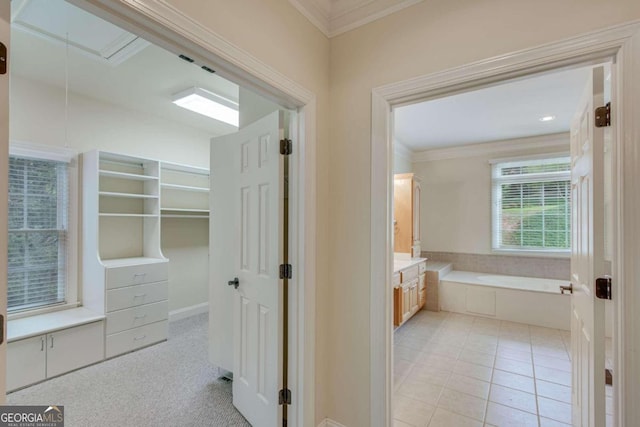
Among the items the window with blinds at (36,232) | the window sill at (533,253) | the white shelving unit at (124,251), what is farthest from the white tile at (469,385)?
the window with blinds at (36,232)

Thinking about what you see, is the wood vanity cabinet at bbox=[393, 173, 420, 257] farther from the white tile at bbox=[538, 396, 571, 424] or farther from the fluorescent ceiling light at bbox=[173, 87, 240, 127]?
the fluorescent ceiling light at bbox=[173, 87, 240, 127]

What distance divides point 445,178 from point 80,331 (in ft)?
18.1

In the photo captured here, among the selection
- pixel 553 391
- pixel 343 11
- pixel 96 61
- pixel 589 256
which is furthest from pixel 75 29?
pixel 553 391

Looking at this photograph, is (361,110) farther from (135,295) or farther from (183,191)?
(183,191)

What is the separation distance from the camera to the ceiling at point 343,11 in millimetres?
1658

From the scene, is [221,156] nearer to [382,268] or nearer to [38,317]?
[382,268]

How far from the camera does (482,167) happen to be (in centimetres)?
504

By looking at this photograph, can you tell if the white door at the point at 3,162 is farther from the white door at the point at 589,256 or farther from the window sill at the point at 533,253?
the window sill at the point at 533,253

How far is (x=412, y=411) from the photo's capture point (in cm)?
219

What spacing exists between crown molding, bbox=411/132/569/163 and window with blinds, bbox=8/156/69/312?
5.28 metres

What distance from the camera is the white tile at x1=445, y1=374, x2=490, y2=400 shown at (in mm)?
2408

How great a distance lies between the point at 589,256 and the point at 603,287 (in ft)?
0.61

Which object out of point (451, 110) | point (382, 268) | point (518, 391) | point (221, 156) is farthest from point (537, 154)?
point (221, 156)

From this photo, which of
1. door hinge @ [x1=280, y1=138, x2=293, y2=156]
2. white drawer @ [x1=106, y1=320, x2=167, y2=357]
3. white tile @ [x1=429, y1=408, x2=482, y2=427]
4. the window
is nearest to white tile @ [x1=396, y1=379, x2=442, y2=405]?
white tile @ [x1=429, y1=408, x2=482, y2=427]
